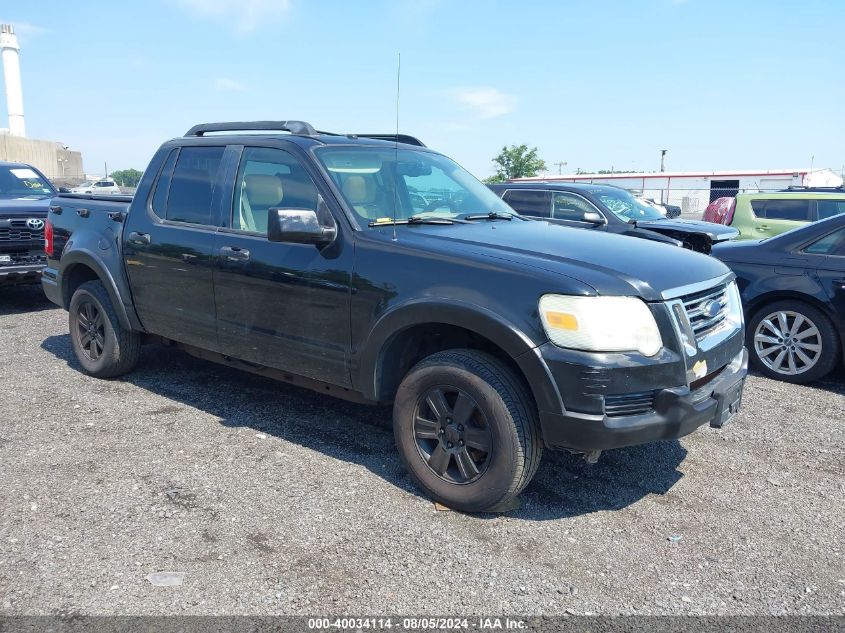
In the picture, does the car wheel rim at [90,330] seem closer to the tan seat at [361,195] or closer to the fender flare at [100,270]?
the fender flare at [100,270]

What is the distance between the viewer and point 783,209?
11273 millimetres

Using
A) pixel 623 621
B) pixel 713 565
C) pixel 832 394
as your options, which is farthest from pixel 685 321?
pixel 832 394

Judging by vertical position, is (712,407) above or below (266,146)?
below

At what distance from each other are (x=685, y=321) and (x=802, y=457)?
5.71 ft

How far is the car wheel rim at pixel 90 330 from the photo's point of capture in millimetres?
5664

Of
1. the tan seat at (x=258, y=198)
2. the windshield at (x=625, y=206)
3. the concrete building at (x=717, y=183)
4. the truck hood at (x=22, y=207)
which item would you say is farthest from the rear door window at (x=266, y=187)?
the concrete building at (x=717, y=183)

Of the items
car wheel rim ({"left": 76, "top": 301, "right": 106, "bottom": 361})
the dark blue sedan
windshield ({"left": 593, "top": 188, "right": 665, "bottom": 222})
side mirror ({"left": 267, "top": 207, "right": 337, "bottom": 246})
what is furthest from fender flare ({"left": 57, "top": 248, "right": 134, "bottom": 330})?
windshield ({"left": 593, "top": 188, "right": 665, "bottom": 222})

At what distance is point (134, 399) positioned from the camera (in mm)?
5277

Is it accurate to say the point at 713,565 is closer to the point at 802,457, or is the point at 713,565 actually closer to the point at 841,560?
the point at 841,560

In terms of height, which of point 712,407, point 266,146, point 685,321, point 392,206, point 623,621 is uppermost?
point 266,146

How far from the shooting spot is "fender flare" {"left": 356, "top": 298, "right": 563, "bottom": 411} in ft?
10.4

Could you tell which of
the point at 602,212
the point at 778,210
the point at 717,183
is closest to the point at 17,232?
Result: the point at 602,212

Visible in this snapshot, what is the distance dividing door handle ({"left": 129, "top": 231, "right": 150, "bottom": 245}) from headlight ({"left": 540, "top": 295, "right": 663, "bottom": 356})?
3106 mm

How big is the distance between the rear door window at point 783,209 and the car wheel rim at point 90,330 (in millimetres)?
10075
